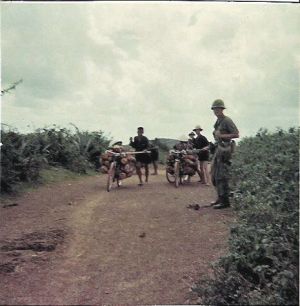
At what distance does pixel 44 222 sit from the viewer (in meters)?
4.50

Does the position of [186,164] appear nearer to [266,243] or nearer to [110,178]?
[110,178]

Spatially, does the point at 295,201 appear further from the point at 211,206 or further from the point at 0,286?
the point at 0,286

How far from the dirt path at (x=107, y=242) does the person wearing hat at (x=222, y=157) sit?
0.41 ft

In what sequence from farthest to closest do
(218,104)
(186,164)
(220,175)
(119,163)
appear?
(220,175)
(186,164)
(119,163)
(218,104)

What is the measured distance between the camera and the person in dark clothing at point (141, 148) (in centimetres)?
412

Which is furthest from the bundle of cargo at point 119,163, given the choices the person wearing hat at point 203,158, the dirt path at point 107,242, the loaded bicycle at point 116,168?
the person wearing hat at point 203,158

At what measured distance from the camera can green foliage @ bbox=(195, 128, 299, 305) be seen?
11.0ft

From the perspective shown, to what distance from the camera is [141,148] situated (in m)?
4.32

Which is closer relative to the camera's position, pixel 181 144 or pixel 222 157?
pixel 181 144

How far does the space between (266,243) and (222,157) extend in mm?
2204

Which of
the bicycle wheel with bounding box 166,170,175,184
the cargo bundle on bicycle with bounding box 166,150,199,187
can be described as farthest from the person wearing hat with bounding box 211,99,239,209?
the bicycle wheel with bounding box 166,170,175,184

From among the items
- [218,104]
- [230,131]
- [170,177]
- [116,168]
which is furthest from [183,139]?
[116,168]

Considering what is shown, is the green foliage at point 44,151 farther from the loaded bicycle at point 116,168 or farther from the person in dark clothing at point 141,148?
the person in dark clothing at point 141,148

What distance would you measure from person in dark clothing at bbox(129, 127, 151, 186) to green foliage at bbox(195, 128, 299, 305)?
0.85 meters
